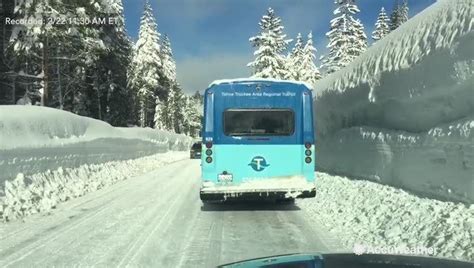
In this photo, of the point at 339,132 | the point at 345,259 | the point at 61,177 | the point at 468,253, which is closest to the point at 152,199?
the point at 61,177

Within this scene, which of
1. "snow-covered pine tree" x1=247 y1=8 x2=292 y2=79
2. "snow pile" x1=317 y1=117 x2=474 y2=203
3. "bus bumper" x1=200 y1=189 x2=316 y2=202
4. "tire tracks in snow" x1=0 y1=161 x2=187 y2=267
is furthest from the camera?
"snow-covered pine tree" x1=247 y1=8 x2=292 y2=79

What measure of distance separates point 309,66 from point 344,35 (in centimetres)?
1255

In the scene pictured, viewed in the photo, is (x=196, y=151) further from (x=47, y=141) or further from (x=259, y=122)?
(x=259, y=122)

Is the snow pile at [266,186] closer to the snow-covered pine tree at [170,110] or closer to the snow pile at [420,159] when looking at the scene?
the snow pile at [420,159]

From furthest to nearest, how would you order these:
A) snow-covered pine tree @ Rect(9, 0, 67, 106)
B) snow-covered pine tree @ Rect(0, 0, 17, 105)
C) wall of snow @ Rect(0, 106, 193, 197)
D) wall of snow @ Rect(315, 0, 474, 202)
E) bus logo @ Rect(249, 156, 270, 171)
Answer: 1. snow-covered pine tree @ Rect(0, 0, 17, 105)
2. snow-covered pine tree @ Rect(9, 0, 67, 106)
3. wall of snow @ Rect(0, 106, 193, 197)
4. bus logo @ Rect(249, 156, 270, 171)
5. wall of snow @ Rect(315, 0, 474, 202)

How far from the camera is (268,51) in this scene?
5700 cm

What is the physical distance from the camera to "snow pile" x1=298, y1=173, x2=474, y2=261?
23.9ft

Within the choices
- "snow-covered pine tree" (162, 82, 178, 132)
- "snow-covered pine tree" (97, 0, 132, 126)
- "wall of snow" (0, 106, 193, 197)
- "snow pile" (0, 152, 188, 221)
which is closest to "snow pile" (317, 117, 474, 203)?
"snow pile" (0, 152, 188, 221)

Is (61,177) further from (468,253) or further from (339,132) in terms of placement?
(468,253)

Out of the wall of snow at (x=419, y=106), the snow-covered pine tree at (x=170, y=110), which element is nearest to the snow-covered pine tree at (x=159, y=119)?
the snow-covered pine tree at (x=170, y=110)

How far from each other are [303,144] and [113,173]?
475 inches

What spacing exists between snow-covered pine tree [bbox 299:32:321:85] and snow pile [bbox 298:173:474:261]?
58594 mm

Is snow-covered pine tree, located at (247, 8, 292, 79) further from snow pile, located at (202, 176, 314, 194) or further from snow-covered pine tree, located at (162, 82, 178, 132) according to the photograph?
snow pile, located at (202, 176, 314, 194)

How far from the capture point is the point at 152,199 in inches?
582
